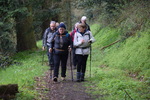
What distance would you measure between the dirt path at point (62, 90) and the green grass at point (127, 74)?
1.22ft

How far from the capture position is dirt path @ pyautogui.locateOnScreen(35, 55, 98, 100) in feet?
23.1

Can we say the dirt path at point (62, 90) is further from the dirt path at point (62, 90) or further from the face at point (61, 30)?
the face at point (61, 30)

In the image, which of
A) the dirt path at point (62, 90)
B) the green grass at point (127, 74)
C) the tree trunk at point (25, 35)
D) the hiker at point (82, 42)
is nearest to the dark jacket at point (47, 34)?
the hiker at point (82, 42)

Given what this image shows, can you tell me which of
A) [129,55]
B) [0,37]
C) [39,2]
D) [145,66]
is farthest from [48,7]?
[145,66]

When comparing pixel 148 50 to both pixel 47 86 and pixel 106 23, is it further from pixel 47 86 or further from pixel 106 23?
pixel 106 23

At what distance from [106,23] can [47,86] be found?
12.7 m

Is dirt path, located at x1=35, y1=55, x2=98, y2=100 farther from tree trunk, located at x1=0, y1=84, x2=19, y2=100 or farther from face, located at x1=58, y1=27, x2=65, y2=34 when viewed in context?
face, located at x1=58, y1=27, x2=65, y2=34

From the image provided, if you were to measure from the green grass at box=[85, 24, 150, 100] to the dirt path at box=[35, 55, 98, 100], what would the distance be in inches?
14.7

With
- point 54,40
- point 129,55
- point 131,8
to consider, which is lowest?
point 129,55

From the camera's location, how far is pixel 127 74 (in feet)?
33.3

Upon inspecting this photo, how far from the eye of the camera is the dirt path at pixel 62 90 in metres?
7.04

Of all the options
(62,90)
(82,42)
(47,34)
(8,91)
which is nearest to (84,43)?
(82,42)

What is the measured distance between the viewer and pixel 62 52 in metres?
9.22

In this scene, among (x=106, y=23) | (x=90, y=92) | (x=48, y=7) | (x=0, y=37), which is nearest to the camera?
(x=90, y=92)
